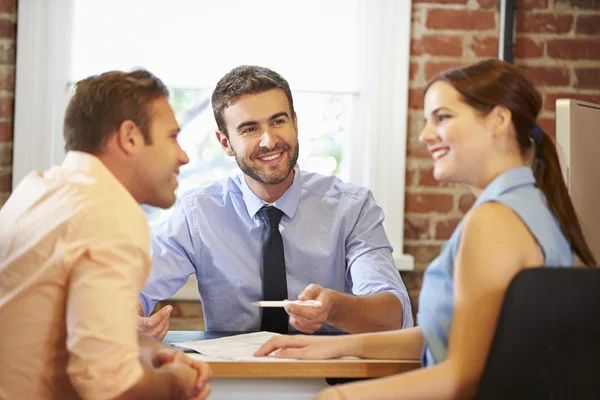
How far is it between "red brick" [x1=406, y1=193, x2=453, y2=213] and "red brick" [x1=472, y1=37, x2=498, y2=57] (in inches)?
21.6

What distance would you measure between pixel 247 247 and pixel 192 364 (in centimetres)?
93

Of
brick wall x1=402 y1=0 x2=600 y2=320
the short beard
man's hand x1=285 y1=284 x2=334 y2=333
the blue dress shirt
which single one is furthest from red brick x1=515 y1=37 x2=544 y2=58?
man's hand x1=285 y1=284 x2=334 y2=333

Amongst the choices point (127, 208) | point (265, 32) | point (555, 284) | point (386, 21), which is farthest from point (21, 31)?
point (555, 284)

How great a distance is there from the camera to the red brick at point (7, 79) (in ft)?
8.80

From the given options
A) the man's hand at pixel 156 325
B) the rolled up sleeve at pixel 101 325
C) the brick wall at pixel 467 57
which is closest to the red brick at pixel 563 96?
the brick wall at pixel 467 57

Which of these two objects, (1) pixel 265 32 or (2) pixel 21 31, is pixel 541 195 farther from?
(2) pixel 21 31

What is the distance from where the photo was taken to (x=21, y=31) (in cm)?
267

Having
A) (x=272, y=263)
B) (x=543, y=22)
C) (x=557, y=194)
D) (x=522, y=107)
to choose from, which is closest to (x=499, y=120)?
(x=522, y=107)

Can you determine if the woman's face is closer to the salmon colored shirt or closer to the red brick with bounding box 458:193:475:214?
the salmon colored shirt

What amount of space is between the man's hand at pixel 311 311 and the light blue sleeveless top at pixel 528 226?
0.44m

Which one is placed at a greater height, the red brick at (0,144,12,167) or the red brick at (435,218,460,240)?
the red brick at (0,144,12,167)

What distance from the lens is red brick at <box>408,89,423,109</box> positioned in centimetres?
278

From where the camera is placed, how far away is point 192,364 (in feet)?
4.03

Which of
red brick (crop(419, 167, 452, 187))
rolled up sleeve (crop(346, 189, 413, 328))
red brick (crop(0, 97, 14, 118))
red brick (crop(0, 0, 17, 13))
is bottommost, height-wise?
rolled up sleeve (crop(346, 189, 413, 328))
